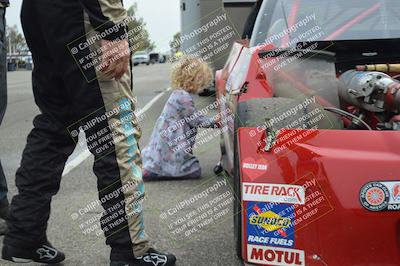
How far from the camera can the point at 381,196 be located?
181 cm

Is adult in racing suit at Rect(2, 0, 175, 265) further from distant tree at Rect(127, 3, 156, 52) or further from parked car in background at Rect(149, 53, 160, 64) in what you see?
parked car in background at Rect(149, 53, 160, 64)

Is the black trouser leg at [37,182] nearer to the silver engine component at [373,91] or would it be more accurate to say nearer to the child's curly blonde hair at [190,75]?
the silver engine component at [373,91]

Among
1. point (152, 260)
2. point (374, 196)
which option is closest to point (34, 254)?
point (152, 260)

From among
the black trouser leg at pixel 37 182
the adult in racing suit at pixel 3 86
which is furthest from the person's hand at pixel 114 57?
the adult in racing suit at pixel 3 86

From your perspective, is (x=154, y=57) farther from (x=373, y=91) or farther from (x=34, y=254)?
(x=373, y=91)

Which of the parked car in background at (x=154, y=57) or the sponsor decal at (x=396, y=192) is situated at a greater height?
the sponsor decal at (x=396, y=192)

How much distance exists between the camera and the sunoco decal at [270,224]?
1939mm

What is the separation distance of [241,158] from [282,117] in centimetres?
27

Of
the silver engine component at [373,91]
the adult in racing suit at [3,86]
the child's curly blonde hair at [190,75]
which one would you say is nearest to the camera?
the silver engine component at [373,91]

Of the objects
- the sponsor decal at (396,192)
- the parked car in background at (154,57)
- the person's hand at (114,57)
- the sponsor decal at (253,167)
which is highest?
the person's hand at (114,57)

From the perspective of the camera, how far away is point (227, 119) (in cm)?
323

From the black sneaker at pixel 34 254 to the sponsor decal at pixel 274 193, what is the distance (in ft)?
3.90

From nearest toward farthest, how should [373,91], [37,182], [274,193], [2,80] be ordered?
1. [274,193]
2. [373,91]
3. [37,182]
4. [2,80]

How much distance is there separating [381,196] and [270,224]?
0.41 metres
